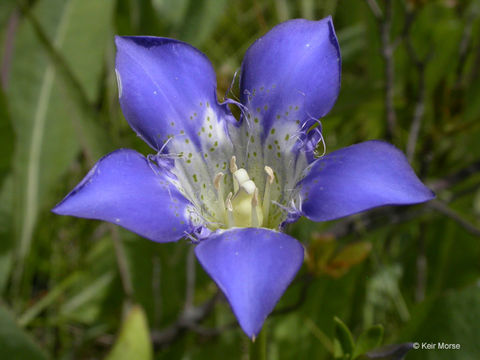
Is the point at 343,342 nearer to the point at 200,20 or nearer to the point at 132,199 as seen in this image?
the point at 132,199

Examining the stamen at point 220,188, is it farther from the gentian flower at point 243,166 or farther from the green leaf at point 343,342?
the green leaf at point 343,342

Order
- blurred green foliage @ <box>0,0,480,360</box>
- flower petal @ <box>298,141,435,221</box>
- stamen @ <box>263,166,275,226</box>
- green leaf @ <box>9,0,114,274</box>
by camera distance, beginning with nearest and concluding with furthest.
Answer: flower petal @ <box>298,141,435,221</box>, stamen @ <box>263,166,275,226</box>, blurred green foliage @ <box>0,0,480,360</box>, green leaf @ <box>9,0,114,274</box>

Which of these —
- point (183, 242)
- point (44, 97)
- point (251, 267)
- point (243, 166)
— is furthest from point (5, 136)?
point (251, 267)

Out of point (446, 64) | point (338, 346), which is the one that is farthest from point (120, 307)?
point (446, 64)

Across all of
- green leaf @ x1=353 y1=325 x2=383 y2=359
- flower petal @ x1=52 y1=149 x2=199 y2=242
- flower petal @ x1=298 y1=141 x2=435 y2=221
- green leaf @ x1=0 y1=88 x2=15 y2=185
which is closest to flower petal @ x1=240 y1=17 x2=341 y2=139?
flower petal @ x1=298 y1=141 x2=435 y2=221

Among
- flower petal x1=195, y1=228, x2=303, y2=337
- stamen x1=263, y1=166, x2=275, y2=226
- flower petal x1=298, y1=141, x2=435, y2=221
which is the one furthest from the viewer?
stamen x1=263, y1=166, x2=275, y2=226

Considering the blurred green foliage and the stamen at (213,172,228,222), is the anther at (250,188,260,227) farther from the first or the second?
the blurred green foliage

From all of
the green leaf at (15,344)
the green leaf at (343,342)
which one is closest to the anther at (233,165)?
the green leaf at (343,342)

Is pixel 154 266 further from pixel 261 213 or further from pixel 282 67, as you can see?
pixel 282 67
